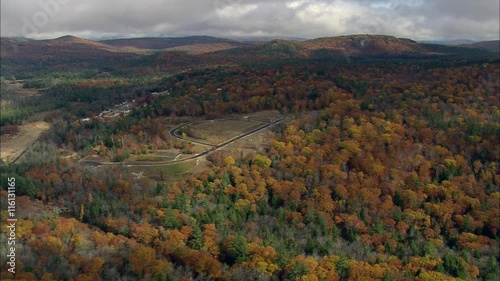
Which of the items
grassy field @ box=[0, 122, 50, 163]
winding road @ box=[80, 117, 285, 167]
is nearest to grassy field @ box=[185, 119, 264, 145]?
winding road @ box=[80, 117, 285, 167]

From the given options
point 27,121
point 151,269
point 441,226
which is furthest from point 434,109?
point 27,121

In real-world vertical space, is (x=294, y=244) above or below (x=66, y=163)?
below

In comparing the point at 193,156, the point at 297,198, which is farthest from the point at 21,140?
the point at 297,198

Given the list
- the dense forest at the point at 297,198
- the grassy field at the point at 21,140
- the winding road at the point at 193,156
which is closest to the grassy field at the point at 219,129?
the winding road at the point at 193,156

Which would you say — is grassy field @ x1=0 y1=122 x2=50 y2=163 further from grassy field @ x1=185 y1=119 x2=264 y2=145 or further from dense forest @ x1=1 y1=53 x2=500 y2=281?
grassy field @ x1=185 y1=119 x2=264 y2=145

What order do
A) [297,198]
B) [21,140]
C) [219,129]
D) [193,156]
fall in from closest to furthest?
[297,198]
[193,156]
[219,129]
[21,140]

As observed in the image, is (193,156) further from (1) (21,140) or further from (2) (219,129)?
(1) (21,140)

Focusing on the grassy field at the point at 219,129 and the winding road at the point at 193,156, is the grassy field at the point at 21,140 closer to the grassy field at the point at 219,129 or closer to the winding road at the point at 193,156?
the winding road at the point at 193,156

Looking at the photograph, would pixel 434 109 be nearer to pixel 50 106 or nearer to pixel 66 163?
pixel 66 163
